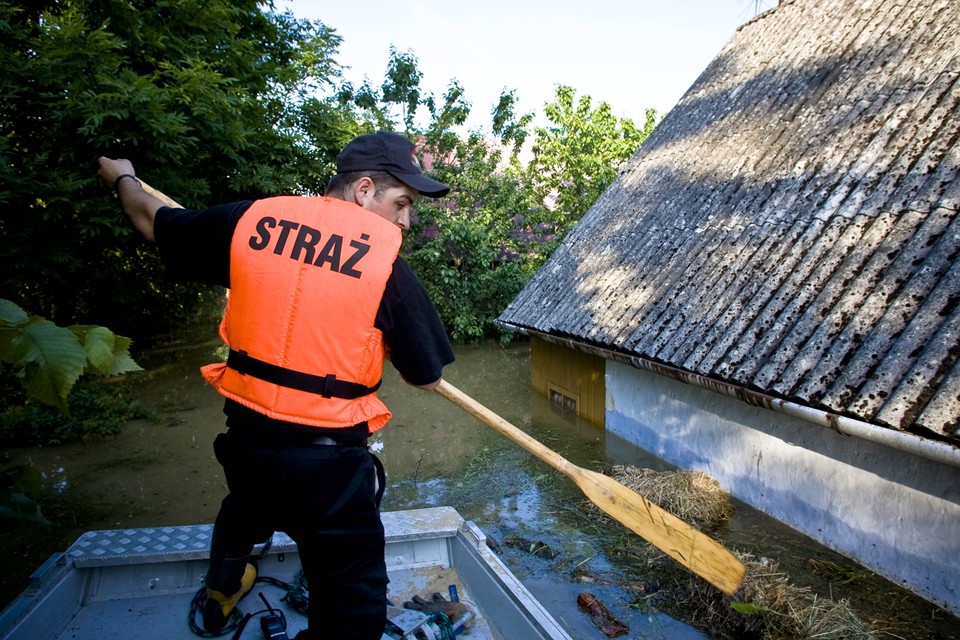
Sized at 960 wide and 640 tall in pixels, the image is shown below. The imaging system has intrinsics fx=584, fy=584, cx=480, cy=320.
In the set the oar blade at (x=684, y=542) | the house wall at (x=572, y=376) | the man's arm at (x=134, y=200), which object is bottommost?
the house wall at (x=572, y=376)

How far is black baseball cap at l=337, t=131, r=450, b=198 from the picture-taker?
2.36 meters

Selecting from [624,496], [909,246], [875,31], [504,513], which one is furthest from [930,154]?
[504,513]

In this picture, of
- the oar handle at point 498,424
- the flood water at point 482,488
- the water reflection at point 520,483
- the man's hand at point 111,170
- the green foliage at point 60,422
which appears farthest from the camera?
the green foliage at point 60,422

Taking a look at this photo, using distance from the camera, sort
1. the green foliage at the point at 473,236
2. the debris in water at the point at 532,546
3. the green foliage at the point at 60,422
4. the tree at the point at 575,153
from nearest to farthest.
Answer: the debris in water at the point at 532,546 → the green foliage at the point at 60,422 → the green foliage at the point at 473,236 → the tree at the point at 575,153

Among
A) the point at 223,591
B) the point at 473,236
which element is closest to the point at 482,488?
the point at 223,591

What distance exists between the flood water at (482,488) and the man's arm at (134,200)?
12.4 ft

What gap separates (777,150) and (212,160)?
767 cm

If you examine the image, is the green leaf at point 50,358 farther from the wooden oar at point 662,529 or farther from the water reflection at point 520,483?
the water reflection at point 520,483

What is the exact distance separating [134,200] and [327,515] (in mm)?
1569

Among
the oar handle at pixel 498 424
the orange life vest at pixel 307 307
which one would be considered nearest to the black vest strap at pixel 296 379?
the orange life vest at pixel 307 307

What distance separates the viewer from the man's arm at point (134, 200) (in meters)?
2.44

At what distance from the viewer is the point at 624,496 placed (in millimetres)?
3260

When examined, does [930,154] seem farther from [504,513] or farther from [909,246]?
[504,513]

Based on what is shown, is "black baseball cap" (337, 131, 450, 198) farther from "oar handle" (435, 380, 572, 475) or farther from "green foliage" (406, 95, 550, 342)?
"green foliage" (406, 95, 550, 342)
